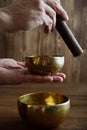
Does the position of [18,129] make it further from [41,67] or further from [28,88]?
[28,88]

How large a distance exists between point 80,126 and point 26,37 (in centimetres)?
125

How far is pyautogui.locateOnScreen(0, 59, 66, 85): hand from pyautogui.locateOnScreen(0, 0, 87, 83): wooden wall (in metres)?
0.72

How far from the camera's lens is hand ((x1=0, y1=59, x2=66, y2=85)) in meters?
0.86

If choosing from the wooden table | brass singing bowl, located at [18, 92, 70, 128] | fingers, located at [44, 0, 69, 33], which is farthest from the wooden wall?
brass singing bowl, located at [18, 92, 70, 128]

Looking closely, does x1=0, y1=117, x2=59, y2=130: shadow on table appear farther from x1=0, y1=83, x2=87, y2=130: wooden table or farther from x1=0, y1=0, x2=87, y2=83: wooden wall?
x1=0, y1=0, x2=87, y2=83: wooden wall

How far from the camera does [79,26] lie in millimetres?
1817

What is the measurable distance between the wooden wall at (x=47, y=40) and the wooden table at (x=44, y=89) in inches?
27.8

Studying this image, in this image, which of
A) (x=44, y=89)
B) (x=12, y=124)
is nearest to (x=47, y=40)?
(x=44, y=89)

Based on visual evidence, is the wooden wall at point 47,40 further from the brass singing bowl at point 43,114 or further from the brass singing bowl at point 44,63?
the brass singing bowl at point 43,114

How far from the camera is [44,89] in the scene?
3.52 feet

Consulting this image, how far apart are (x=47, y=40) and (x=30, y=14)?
901 mm

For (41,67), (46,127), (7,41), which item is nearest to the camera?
(46,127)

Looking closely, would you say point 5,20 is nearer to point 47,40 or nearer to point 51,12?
point 51,12

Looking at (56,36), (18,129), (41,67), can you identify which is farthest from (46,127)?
(56,36)
